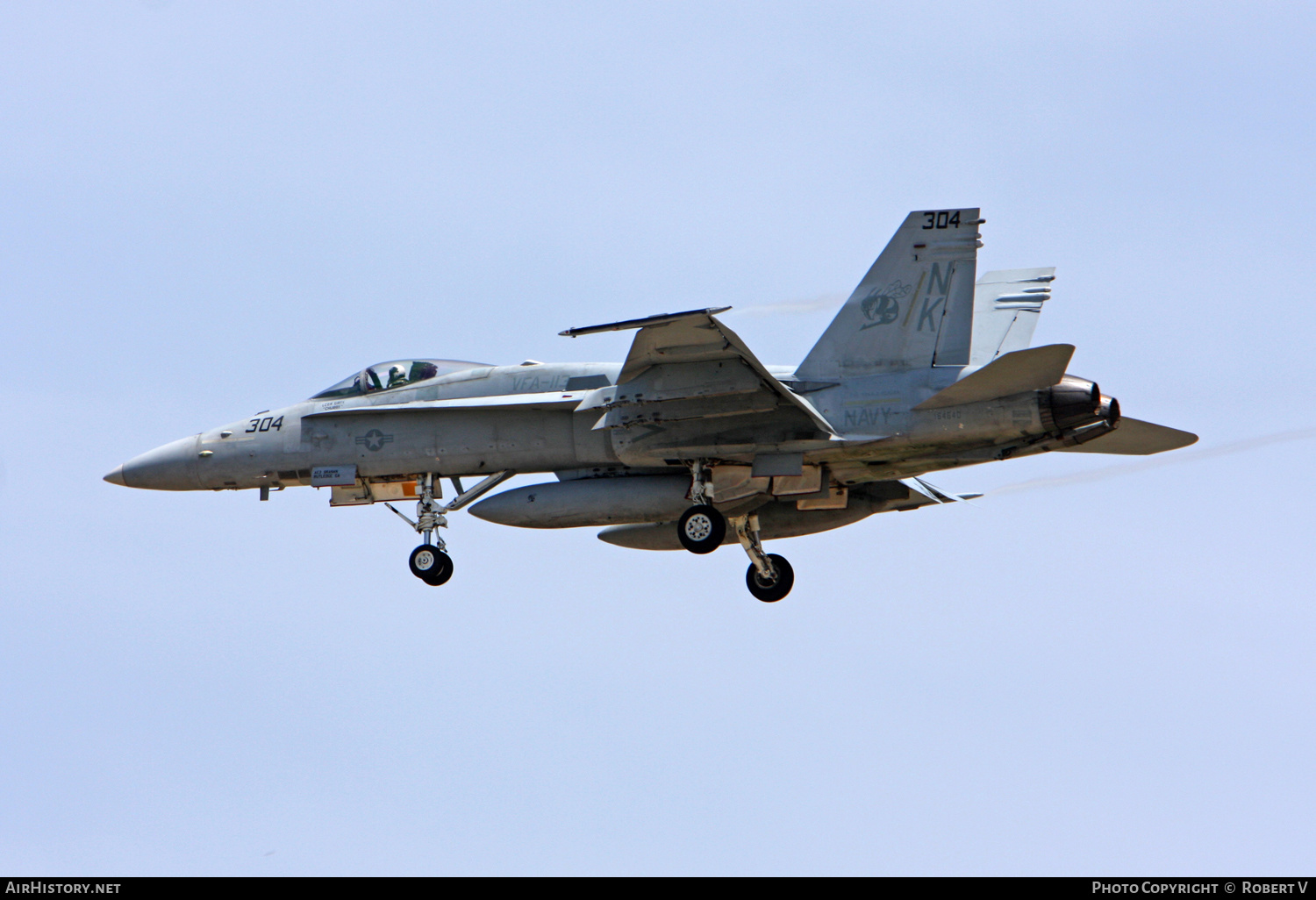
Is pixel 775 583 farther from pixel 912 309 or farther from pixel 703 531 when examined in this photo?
pixel 912 309

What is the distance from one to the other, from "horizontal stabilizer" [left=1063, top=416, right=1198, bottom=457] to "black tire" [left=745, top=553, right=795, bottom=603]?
4678mm

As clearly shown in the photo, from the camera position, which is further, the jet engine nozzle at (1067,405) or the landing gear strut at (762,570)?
the landing gear strut at (762,570)

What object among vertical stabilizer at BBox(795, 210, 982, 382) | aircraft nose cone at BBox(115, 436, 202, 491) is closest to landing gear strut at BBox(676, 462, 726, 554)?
vertical stabilizer at BBox(795, 210, 982, 382)

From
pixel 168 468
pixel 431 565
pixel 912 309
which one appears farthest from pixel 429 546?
pixel 912 309

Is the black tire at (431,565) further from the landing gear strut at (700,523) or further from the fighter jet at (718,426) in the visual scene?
the landing gear strut at (700,523)

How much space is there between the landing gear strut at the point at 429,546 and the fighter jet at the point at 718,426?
0.08 feet

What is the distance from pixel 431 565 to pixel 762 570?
465 centimetres

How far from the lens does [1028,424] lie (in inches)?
713

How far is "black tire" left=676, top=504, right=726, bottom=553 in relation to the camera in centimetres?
2036

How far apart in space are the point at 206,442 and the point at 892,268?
9772 millimetres

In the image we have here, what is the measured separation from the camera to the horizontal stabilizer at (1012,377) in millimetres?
17375

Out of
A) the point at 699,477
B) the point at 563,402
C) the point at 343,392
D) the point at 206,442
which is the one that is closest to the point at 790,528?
the point at 699,477

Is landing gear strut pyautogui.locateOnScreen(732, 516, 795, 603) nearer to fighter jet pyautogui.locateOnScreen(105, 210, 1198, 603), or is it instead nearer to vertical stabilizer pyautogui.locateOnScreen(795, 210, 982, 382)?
fighter jet pyautogui.locateOnScreen(105, 210, 1198, 603)

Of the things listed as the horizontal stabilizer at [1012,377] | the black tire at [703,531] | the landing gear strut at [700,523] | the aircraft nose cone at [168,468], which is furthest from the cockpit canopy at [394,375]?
the horizontal stabilizer at [1012,377]
